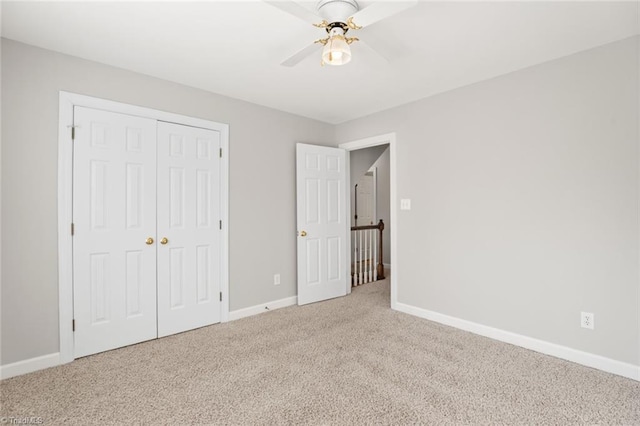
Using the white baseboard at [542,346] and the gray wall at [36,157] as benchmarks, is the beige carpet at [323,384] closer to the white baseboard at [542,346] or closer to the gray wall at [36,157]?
the white baseboard at [542,346]

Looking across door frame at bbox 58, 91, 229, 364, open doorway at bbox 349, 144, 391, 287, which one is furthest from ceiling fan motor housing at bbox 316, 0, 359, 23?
open doorway at bbox 349, 144, 391, 287

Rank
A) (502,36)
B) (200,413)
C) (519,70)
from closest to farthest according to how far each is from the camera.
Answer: (200,413)
(502,36)
(519,70)

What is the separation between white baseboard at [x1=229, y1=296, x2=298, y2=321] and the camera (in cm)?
344

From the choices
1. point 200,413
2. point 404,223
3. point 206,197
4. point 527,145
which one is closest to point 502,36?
point 527,145

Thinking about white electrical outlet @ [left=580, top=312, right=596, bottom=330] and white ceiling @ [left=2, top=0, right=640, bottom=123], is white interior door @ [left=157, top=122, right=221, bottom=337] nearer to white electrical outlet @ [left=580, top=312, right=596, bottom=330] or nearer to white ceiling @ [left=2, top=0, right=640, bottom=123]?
white ceiling @ [left=2, top=0, right=640, bottom=123]

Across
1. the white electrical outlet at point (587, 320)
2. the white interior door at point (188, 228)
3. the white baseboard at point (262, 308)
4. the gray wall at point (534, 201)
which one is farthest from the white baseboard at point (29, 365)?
the white electrical outlet at point (587, 320)

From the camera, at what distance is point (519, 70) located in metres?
2.76

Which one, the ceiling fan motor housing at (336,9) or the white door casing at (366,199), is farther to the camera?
the white door casing at (366,199)

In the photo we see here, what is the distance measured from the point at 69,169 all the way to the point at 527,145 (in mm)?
3749

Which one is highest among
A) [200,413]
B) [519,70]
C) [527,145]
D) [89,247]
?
[519,70]

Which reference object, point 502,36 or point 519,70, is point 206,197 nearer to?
point 502,36

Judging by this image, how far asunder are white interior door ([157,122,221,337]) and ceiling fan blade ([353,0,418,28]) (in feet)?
6.80

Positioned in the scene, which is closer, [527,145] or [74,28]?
[74,28]

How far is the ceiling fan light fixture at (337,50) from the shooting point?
1.86m
